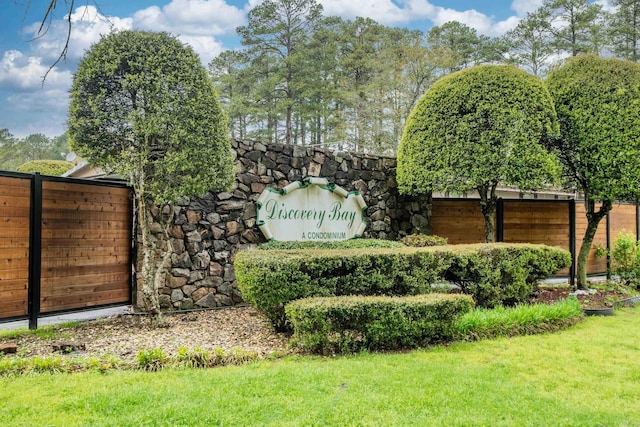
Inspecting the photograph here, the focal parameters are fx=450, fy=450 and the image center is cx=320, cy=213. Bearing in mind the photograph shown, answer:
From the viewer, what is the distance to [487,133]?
25.4 feet

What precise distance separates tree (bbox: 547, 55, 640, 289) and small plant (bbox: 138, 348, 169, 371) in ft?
24.2

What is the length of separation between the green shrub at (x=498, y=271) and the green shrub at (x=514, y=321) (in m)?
0.40

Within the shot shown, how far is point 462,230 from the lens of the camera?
976 cm

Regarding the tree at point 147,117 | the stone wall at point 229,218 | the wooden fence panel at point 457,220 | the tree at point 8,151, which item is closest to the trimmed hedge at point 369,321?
the tree at point 147,117

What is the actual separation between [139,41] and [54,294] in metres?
3.31

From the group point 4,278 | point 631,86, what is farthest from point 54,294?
point 631,86

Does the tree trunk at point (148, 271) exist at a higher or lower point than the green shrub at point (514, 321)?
higher

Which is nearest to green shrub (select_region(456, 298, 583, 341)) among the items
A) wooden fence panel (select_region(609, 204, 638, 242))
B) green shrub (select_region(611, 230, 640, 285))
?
green shrub (select_region(611, 230, 640, 285))

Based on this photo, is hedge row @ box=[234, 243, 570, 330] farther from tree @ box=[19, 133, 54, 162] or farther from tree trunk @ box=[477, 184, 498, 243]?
tree @ box=[19, 133, 54, 162]

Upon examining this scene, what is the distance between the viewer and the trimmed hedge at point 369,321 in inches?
172

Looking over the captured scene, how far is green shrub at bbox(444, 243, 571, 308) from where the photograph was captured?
20.5 feet

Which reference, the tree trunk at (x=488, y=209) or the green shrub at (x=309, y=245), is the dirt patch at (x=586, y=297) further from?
the green shrub at (x=309, y=245)

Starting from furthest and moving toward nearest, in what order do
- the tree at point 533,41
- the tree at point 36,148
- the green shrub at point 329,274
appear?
the tree at point 36,148 < the tree at point 533,41 < the green shrub at point 329,274

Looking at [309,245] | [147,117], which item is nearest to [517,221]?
[309,245]
